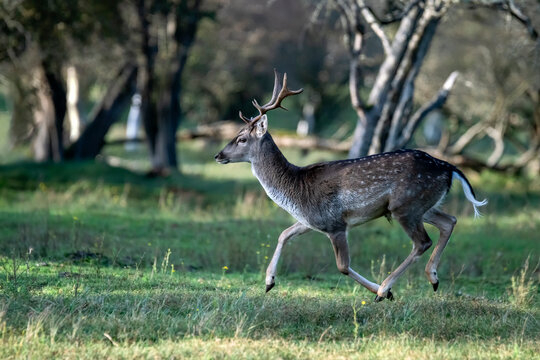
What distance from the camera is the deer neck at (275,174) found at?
8344mm

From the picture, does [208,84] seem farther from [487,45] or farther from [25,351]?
[25,351]

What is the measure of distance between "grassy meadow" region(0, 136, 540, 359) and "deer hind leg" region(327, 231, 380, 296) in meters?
0.17

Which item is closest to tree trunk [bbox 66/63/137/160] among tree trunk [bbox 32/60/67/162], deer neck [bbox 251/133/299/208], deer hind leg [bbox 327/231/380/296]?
tree trunk [bbox 32/60/67/162]

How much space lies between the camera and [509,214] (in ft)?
54.6

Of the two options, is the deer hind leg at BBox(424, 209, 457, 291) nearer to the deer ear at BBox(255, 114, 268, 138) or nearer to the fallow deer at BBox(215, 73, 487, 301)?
the fallow deer at BBox(215, 73, 487, 301)

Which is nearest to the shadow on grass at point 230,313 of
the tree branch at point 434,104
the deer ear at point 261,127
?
the deer ear at point 261,127

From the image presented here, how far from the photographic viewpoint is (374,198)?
26.0ft

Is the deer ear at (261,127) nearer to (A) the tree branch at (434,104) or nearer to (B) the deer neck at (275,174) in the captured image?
(B) the deer neck at (275,174)

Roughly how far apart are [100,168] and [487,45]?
1353cm

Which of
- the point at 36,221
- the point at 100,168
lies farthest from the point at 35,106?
the point at 36,221

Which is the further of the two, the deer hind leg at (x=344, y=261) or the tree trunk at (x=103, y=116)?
the tree trunk at (x=103, y=116)

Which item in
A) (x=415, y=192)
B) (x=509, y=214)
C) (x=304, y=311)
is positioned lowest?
(x=509, y=214)

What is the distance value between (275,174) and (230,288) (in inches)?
53.1

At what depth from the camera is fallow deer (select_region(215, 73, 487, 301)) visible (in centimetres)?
789
